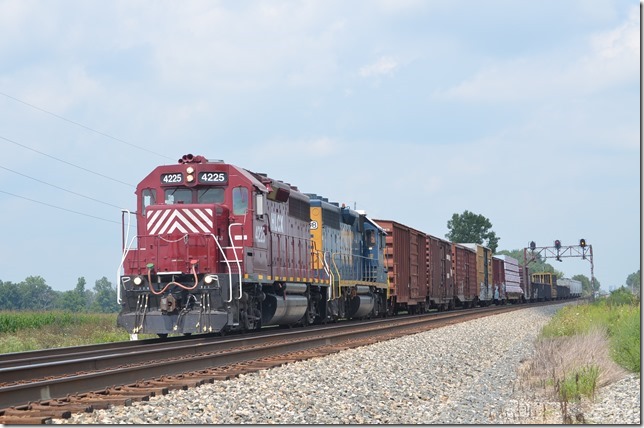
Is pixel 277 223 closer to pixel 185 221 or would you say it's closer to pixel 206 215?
pixel 206 215

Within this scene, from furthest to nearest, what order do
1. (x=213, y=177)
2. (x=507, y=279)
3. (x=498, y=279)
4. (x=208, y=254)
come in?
(x=507, y=279)
(x=498, y=279)
(x=213, y=177)
(x=208, y=254)

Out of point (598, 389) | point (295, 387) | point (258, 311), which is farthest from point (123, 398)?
point (258, 311)

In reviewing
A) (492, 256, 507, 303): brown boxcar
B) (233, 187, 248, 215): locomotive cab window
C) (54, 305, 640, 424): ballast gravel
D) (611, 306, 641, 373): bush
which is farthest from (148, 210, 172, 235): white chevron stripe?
(492, 256, 507, 303): brown boxcar

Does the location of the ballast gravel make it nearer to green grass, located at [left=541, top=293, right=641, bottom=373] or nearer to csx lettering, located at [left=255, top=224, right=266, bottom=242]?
green grass, located at [left=541, top=293, right=641, bottom=373]

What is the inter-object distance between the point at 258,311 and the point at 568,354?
305 inches

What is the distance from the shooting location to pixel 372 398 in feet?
32.9

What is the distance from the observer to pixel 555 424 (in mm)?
8680

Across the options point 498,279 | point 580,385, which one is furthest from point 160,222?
point 498,279

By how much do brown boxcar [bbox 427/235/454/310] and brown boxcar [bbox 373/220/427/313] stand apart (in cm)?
70

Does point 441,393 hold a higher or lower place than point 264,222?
lower

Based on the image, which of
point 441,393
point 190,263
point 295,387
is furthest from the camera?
point 190,263

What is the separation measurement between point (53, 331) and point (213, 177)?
1086 centimetres

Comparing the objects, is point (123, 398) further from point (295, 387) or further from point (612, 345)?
point (612, 345)

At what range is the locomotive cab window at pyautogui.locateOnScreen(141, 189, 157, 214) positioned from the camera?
1862 cm
